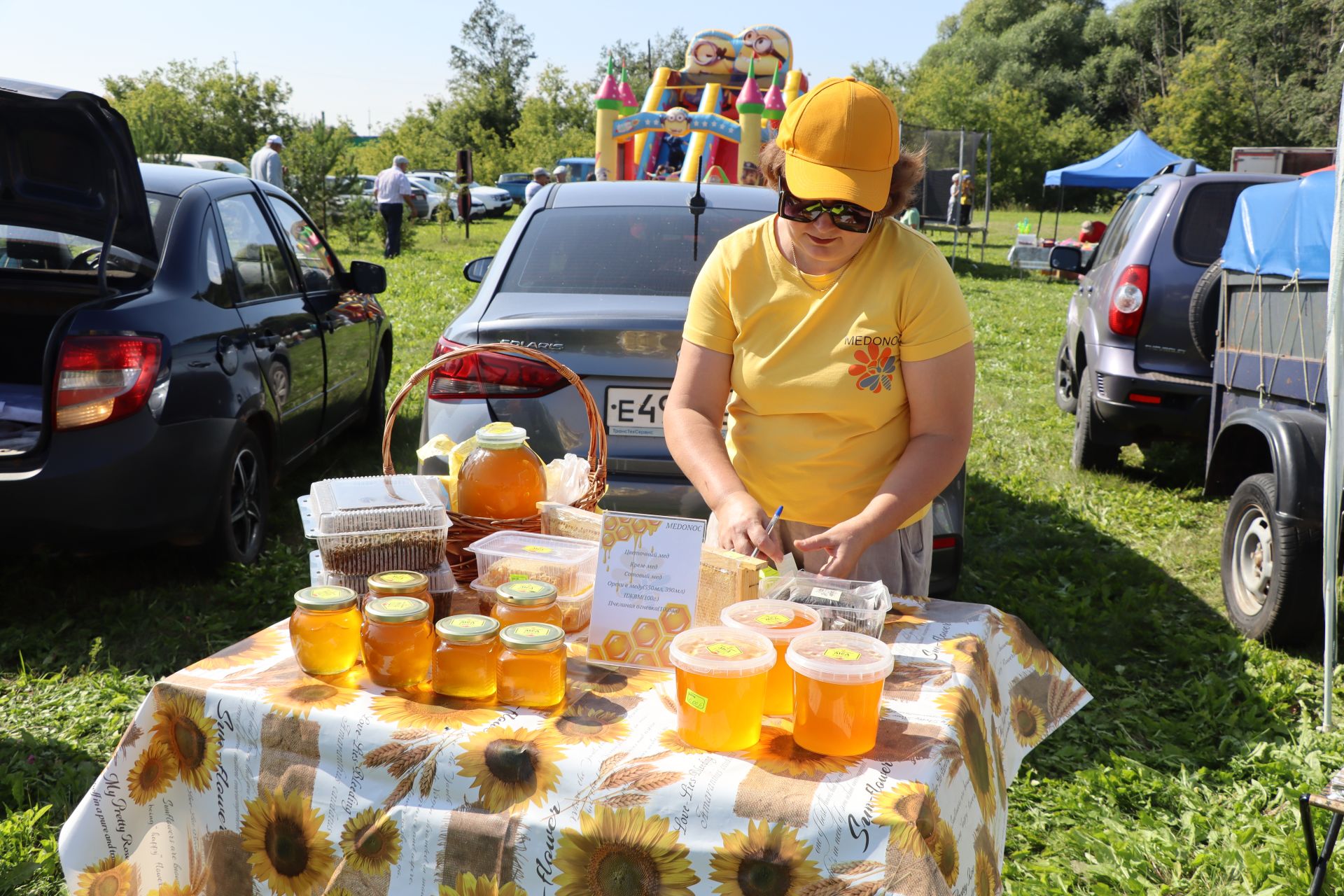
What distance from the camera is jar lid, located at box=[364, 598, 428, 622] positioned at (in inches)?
59.2

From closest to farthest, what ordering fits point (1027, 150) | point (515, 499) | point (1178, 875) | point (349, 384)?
point (515, 499) → point (1178, 875) → point (349, 384) → point (1027, 150)

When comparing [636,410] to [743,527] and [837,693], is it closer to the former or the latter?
[743,527]

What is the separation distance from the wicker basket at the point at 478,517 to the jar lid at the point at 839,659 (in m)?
0.69

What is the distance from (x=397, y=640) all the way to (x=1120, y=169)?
26816 mm

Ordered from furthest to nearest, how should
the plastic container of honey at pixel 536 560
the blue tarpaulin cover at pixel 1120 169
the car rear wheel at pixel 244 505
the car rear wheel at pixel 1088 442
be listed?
the blue tarpaulin cover at pixel 1120 169, the car rear wheel at pixel 1088 442, the car rear wheel at pixel 244 505, the plastic container of honey at pixel 536 560

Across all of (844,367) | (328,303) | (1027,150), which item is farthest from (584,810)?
(1027,150)

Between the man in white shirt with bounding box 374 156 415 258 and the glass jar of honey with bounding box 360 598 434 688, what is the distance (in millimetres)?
17926

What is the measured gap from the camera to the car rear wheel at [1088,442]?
21.0 ft

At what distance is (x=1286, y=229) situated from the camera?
4.13 meters

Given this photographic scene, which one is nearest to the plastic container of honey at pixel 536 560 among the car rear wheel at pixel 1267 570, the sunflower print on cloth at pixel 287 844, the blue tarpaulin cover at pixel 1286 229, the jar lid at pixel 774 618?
the jar lid at pixel 774 618

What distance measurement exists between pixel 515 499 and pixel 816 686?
788 millimetres

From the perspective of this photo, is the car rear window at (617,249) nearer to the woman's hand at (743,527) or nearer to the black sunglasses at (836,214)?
the black sunglasses at (836,214)

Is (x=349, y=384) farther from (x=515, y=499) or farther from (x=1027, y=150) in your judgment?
(x=1027, y=150)

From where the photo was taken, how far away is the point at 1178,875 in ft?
8.86
